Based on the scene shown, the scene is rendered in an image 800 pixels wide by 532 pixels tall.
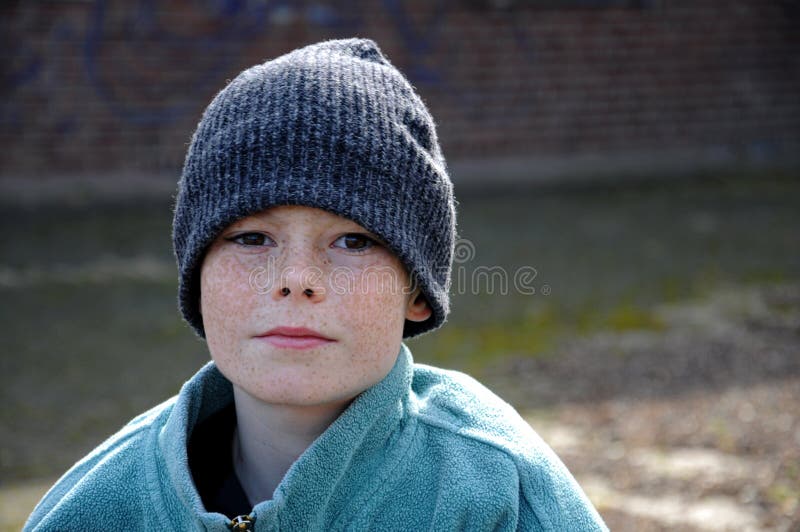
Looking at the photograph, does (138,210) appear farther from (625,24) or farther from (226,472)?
(226,472)

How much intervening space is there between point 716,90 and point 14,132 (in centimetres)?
623

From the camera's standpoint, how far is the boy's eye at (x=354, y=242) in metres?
1.96

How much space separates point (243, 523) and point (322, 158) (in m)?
0.70

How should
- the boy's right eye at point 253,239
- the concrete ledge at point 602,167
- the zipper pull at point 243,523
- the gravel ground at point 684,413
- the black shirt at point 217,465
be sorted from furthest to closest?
the concrete ledge at point 602,167
the gravel ground at point 684,413
the black shirt at point 217,465
the boy's right eye at point 253,239
the zipper pull at point 243,523

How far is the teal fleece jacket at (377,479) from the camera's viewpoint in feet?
6.30

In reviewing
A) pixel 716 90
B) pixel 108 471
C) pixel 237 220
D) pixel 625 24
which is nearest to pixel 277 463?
pixel 108 471

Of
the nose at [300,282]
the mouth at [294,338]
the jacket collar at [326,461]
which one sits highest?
the nose at [300,282]

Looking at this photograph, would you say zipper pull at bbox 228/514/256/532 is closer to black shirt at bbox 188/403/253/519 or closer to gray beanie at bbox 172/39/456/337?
black shirt at bbox 188/403/253/519

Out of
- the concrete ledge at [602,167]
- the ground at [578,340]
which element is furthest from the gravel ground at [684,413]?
the concrete ledge at [602,167]

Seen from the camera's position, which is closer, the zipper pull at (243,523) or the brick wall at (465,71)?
the zipper pull at (243,523)

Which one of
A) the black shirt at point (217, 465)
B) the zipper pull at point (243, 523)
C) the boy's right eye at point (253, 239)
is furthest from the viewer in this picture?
the black shirt at point (217, 465)

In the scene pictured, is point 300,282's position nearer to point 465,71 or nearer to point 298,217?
point 298,217

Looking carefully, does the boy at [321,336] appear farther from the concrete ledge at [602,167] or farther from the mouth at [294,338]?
the concrete ledge at [602,167]

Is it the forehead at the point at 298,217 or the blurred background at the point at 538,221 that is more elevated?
the forehead at the point at 298,217
